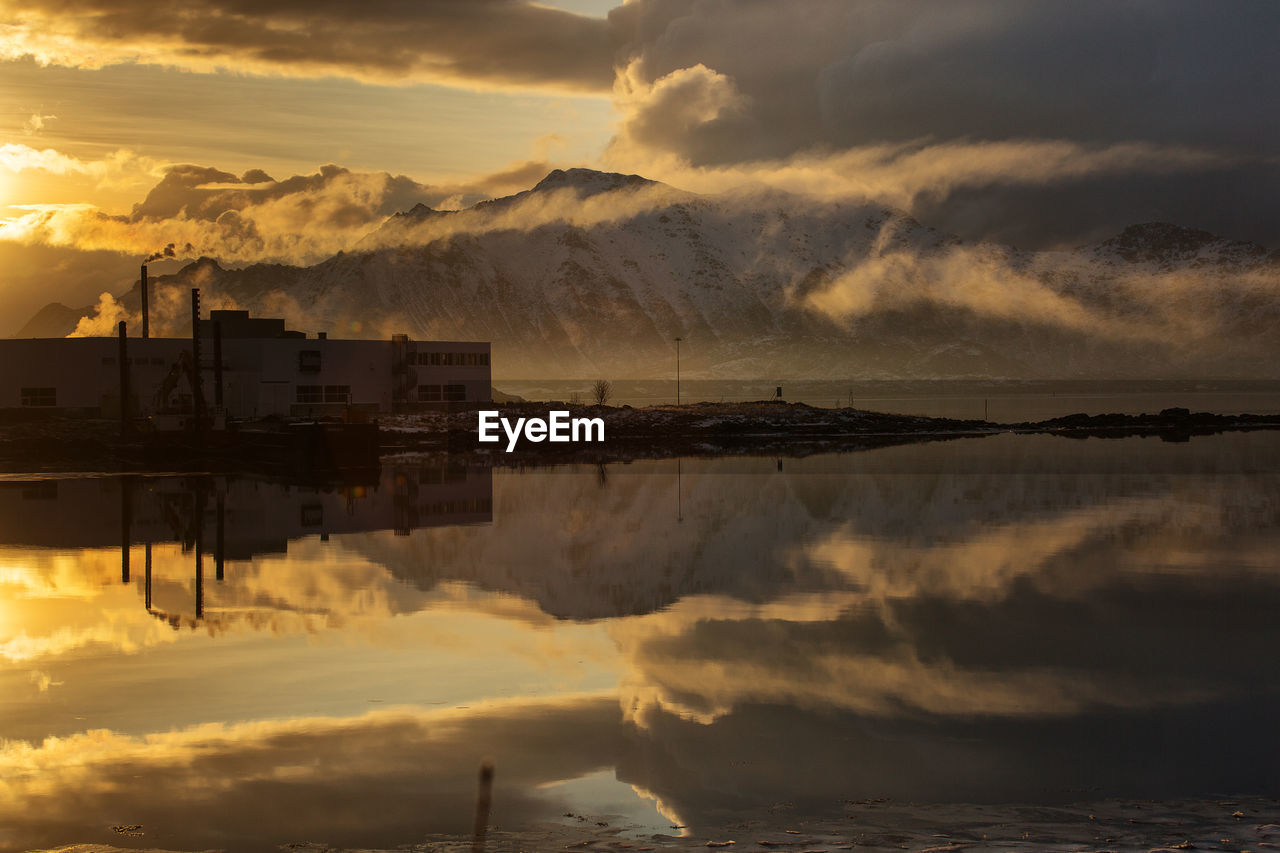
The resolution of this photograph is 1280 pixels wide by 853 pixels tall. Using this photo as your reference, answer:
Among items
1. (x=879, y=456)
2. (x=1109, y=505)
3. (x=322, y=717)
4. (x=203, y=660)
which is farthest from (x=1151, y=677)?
(x=879, y=456)

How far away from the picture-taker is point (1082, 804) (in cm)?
1475

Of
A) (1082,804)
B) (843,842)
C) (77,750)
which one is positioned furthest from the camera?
(77,750)

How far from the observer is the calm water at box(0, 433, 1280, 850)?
15.4 m

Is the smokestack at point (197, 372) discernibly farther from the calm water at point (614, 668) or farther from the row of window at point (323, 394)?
the calm water at point (614, 668)

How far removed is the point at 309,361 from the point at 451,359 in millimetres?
17815

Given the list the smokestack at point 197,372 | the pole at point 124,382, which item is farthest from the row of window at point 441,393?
the smokestack at point 197,372

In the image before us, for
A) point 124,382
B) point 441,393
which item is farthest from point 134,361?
point 441,393

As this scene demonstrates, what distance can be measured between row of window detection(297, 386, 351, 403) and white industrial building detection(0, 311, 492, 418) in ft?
0.29

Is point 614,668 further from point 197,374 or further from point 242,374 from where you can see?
point 242,374

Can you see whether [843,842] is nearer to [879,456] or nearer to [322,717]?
[322,717]

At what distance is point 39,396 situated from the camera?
4444 inches

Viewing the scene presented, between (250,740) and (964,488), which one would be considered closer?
(250,740)

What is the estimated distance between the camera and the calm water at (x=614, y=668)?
15.4m

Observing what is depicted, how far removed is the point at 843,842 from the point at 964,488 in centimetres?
4880
